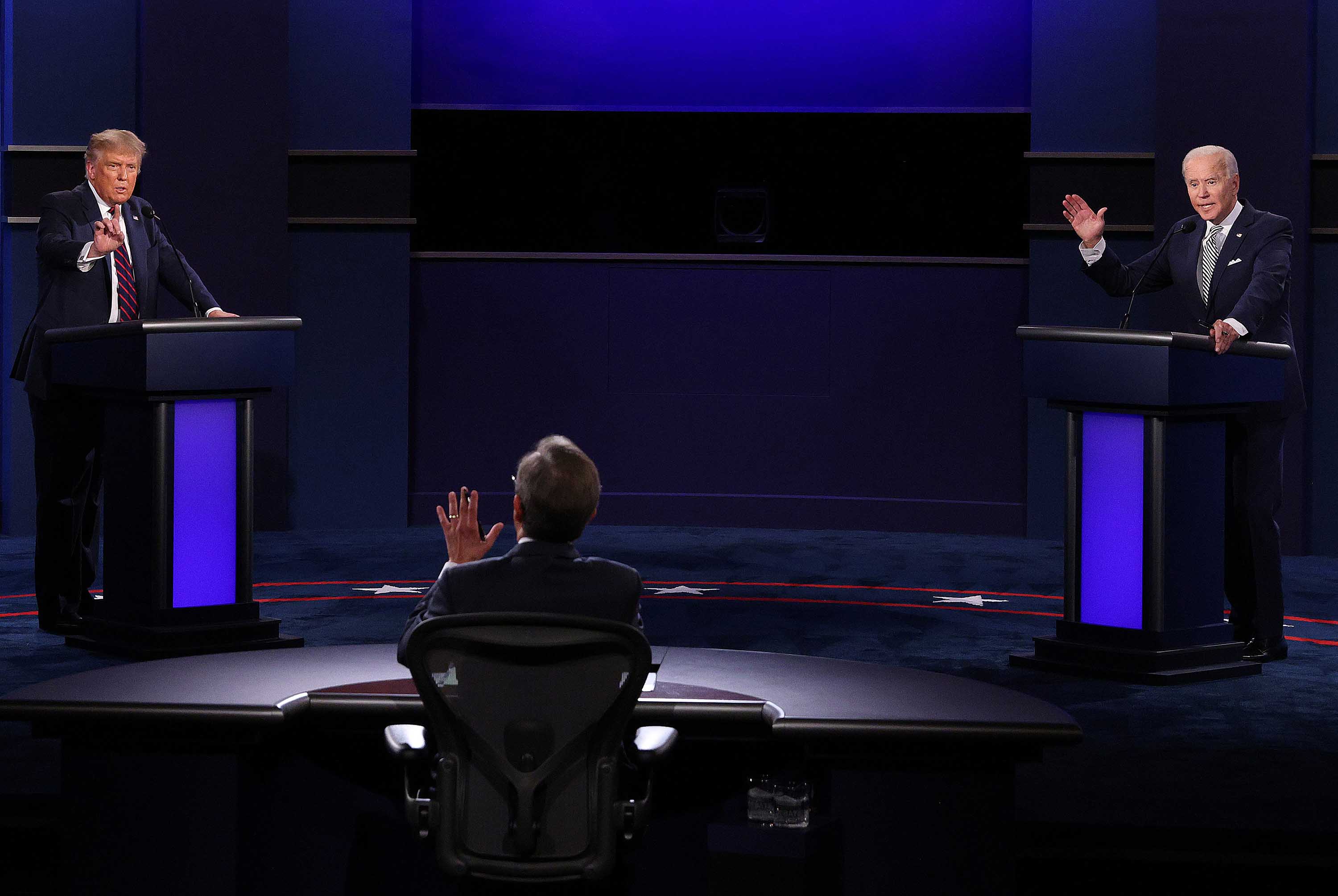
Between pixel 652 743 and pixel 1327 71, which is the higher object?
pixel 1327 71

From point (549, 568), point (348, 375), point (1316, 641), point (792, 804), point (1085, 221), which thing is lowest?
point (1316, 641)

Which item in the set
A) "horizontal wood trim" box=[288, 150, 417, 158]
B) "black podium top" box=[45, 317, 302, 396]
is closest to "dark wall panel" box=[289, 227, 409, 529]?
"horizontal wood trim" box=[288, 150, 417, 158]

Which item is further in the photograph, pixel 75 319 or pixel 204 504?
pixel 75 319

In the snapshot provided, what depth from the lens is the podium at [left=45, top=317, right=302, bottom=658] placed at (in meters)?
5.05

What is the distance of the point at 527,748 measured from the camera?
260 cm

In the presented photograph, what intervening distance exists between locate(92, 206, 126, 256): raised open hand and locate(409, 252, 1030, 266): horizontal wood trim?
3.05 meters

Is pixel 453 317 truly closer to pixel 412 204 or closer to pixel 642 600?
pixel 412 204

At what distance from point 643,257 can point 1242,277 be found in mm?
3855

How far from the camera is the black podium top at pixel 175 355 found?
196 inches

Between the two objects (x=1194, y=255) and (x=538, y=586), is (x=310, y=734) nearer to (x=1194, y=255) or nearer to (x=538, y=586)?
(x=538, y=586)

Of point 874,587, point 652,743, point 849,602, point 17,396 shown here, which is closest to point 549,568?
point 652,743

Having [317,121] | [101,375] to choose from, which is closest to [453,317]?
[317,121]

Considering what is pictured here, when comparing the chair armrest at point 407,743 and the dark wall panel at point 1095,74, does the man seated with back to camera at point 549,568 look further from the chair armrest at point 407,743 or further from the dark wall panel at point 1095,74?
the dark wall panel at point 1095,74

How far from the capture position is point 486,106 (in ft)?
27.9
